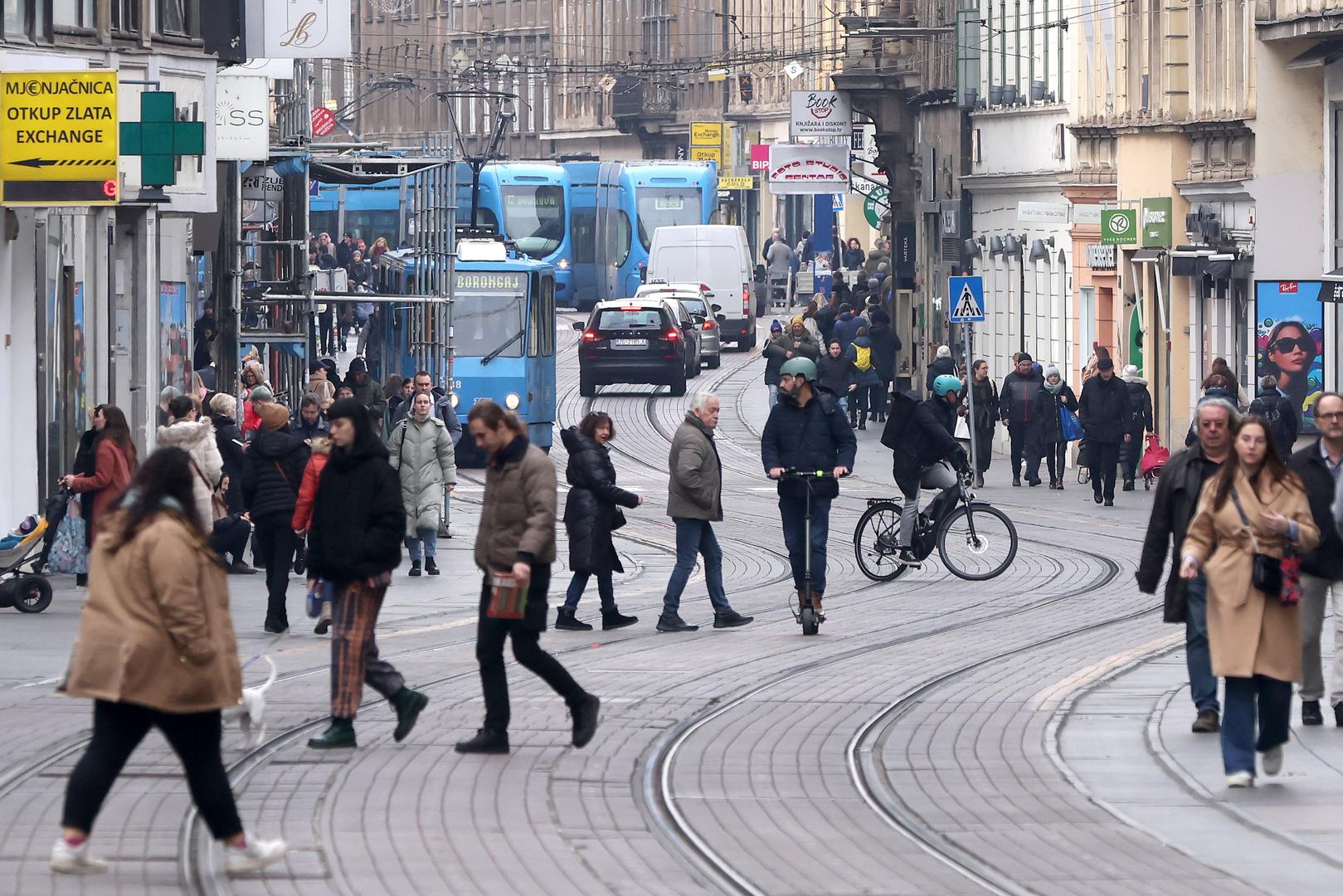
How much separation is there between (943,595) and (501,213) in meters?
46.6

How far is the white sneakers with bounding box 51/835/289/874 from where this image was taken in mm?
8789

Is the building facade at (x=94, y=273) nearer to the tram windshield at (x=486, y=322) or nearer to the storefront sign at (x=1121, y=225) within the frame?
the tram windshield at (x=486, y=322)

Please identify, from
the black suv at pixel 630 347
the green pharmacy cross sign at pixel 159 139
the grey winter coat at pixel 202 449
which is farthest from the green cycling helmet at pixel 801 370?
the black suv at pixel 630 347

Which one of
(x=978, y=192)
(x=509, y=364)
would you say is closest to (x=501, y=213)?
(x=978, y=192)

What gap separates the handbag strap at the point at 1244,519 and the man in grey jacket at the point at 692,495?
6.83 metres

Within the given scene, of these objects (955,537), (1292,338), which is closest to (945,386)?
(955,537)

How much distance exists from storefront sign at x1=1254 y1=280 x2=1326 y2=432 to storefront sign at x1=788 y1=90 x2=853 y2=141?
20469 mm

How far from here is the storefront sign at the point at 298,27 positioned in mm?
26344

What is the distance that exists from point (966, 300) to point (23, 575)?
58.1 feet

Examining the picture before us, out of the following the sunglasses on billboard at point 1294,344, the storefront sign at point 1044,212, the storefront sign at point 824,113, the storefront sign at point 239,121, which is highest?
the storefront sign at point 824,113

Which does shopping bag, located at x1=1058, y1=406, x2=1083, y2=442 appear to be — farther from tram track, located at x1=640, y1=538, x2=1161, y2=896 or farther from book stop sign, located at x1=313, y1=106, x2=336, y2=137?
book stop sign, located at x1=313, y1=106, x2=336, y2=137

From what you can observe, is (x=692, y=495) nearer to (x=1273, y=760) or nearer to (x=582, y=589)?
(x=582, y=589)

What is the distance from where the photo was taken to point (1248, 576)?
10.6 m

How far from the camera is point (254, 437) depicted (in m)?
17.7
